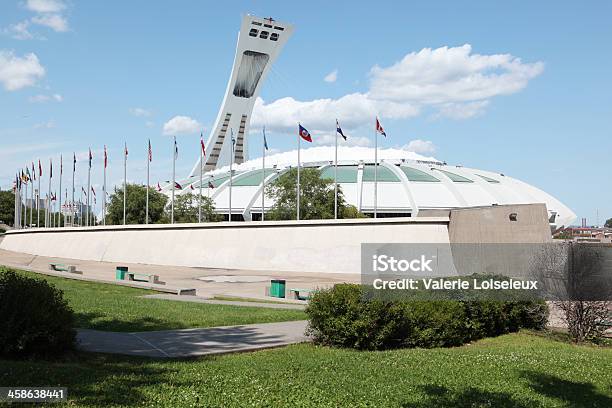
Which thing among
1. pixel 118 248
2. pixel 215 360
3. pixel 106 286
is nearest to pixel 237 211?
pixel 118 248

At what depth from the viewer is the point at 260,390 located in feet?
21.0

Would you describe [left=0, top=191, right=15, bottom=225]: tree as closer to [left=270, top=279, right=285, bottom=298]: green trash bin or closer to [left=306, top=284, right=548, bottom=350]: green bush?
[left=270, top=279, right=285, bottom=298]: green trash bin

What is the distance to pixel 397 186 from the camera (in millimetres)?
60781

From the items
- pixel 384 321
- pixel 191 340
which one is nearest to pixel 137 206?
pixel 191 340

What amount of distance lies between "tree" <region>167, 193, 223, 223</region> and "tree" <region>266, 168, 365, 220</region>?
380 inches

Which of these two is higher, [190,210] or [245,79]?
[245,79]

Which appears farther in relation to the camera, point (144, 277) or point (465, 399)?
point (144, 277)

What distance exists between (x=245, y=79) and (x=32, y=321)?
93.6 metres

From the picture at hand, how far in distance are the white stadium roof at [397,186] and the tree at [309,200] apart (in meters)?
8.25

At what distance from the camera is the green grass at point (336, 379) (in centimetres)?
613

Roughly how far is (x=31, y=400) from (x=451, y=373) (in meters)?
5.10

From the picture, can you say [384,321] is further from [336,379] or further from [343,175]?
[343,175]

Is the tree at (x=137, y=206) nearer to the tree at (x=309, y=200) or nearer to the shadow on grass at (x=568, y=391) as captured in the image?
the tree at (x=309, y=200)

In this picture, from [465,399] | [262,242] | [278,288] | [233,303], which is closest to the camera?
[465,399]
